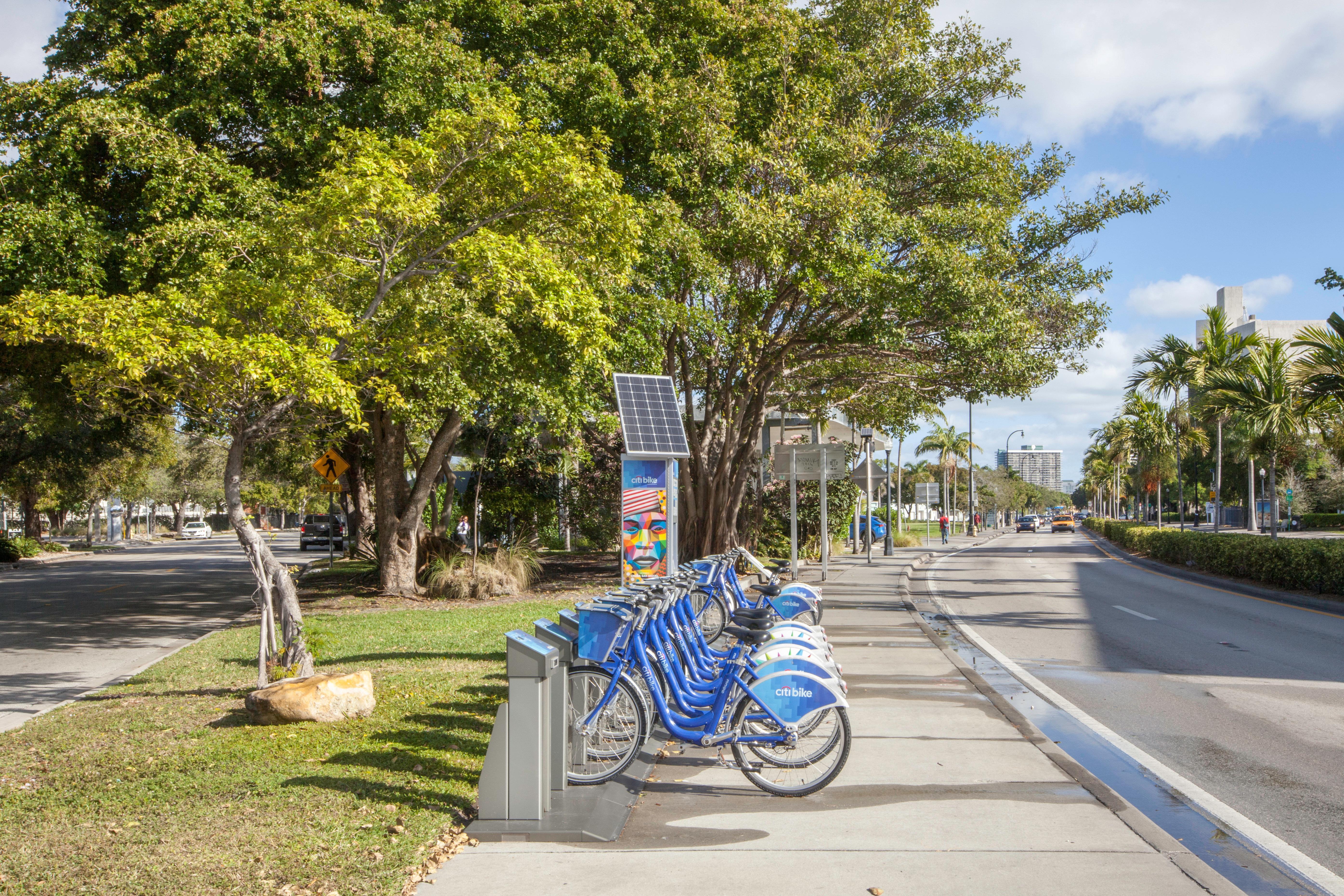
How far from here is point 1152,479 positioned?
6469cm

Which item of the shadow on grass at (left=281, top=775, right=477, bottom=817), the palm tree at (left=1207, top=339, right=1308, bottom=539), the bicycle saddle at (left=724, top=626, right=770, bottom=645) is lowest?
the shadow on grass at (left=281, top=775, right=477, bottom=817)

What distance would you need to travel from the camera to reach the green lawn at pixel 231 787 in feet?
15.1

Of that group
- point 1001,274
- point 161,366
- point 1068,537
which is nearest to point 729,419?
point 1001,274

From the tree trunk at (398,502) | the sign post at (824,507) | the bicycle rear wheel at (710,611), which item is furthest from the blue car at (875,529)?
the bicycle rear wheel at (710,611)

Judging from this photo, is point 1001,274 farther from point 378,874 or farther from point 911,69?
point 378,874

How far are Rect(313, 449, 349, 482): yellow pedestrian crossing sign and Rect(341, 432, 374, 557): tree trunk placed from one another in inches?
50.2

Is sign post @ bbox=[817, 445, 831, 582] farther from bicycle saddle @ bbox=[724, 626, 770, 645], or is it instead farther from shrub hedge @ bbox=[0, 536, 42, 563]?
shrub hedge @ bbox=[0, 536, 42, 563]

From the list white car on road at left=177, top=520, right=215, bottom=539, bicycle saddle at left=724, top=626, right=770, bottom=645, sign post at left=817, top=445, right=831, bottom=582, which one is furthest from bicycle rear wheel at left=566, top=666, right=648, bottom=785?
white car on road at left=177, top=520, right=215, bottom=539

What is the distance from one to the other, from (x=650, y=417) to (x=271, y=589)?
13.3 feet

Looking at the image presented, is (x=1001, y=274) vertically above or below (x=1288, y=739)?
above

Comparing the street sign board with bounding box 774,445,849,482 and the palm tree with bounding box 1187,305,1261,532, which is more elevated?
the palm tree with bounding box 1187,305,1261,532

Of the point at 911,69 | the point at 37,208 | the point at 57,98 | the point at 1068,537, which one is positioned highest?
the point at 911,69

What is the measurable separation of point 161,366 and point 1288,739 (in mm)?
9784

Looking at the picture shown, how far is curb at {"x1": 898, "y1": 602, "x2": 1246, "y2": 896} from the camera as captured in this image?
4.49 meters
